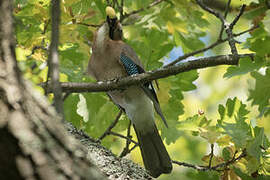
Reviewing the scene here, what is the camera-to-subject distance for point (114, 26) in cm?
480

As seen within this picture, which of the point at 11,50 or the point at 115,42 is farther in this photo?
the point at 115,42

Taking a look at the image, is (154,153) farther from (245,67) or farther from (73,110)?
(245,67)

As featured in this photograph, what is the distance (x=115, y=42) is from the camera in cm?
492

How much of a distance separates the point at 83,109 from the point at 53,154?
2.71 metres

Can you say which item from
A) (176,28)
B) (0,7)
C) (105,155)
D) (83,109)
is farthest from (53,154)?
(176,28)

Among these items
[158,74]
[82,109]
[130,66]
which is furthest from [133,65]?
[158,74]

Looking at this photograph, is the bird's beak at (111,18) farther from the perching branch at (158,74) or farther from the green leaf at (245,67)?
the green leaf at (245,67)

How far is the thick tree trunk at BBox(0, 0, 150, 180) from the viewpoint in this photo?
4.61 ft

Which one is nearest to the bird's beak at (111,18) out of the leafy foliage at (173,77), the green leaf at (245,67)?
the leafy foliage at (173,77)

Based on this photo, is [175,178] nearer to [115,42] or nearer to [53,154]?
[115,42]

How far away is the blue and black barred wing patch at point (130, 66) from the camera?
4.54 metres

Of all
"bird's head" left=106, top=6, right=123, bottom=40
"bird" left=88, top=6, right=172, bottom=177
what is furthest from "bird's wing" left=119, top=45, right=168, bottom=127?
"bird's head" left=106, top=6, right=123, bottom=40

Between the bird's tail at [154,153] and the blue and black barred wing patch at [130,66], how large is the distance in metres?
0.65

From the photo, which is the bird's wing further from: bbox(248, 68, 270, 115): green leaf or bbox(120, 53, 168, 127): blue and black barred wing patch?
bbox(248, 68, 270, 115): green leaf
